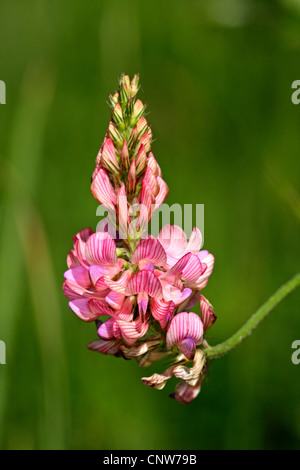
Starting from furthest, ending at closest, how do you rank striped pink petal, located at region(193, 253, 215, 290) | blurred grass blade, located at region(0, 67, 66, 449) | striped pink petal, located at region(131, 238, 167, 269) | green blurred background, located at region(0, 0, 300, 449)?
green blurred background, located at region(0, 0, 300, 449)
blurred grass blade, located at region(0, 67, 66, 449)
striped pink petal, located at region(193, 253, 215, 290)
striped pink petal, located at region(131, 238, 167, 269)

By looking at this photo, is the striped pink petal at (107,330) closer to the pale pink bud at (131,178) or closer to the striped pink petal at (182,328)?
the striped pink petal at (182,328)

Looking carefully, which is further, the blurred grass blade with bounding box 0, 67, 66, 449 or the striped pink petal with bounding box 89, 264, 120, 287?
the blurred grass blade with bounding box 0, 67, 66, 449

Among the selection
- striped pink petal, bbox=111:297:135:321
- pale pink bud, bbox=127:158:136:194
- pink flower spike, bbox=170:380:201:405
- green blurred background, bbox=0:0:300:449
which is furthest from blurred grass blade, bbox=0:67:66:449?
pale pink bud, bbox=127:158:136:194

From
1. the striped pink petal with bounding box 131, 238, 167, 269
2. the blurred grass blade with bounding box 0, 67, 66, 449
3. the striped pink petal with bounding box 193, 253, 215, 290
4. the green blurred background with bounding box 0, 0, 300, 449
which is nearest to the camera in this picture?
the striped pink petal with bounding box 131, 238, 167, 269

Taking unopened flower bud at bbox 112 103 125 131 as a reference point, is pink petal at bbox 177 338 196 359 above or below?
below

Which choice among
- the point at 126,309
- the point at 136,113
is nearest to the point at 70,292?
the point at 126,309

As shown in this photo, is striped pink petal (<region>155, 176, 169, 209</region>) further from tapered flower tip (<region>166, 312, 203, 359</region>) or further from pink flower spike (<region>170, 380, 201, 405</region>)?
pink flower spike (<region>170, 380, 201, 405</region>)

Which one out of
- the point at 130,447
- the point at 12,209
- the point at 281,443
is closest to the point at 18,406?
the point at 130,447

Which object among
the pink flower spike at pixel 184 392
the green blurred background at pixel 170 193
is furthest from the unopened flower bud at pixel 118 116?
the green blurred background at pixel 170 193

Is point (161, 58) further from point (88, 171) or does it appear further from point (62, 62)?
point (88, 171)
